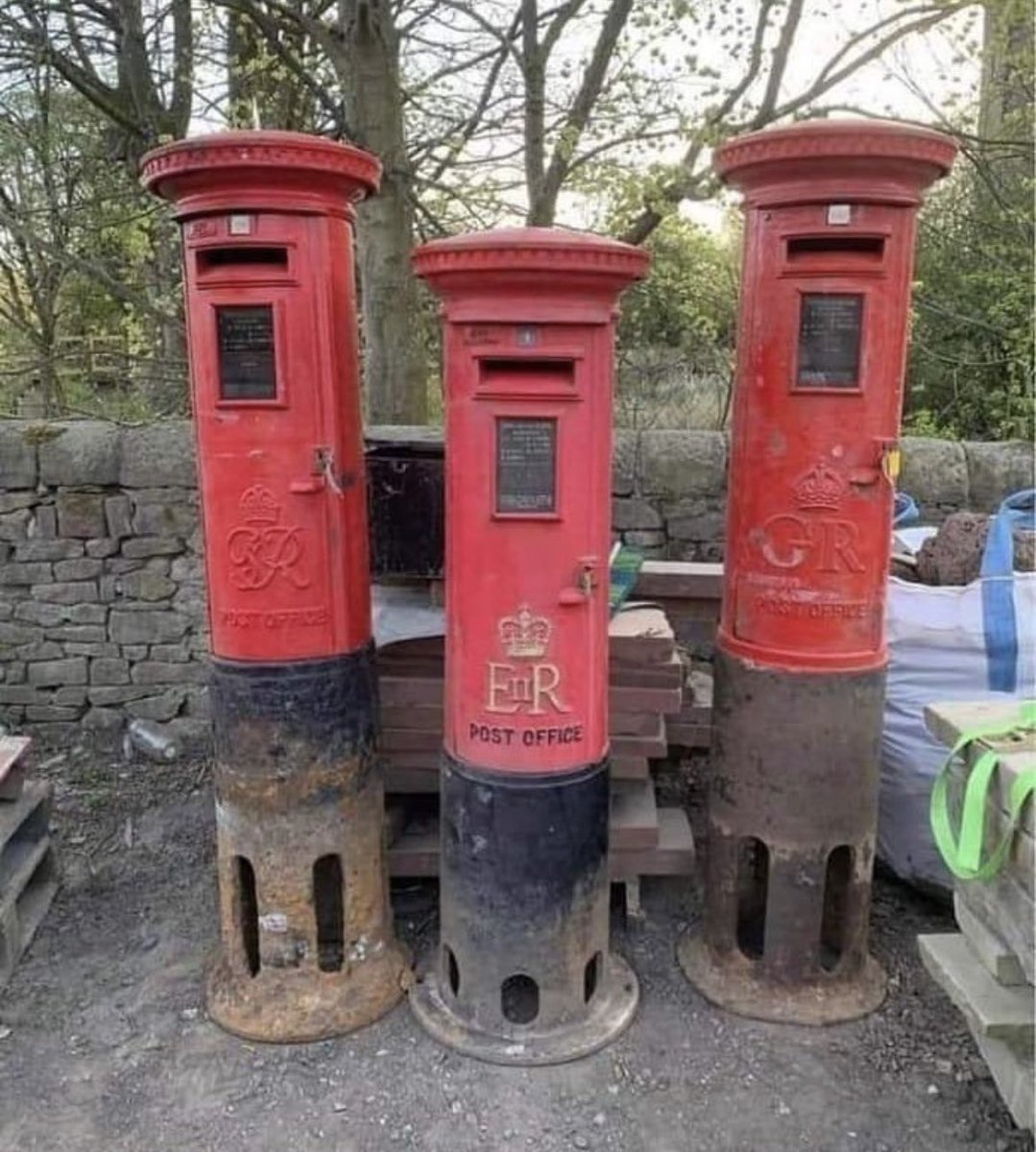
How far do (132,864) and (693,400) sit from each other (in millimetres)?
5396

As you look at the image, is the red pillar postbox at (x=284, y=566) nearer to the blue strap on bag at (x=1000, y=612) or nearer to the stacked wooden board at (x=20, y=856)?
the stacked wooden board at (x=20, y=856)

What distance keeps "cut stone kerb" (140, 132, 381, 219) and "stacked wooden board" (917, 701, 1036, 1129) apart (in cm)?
207

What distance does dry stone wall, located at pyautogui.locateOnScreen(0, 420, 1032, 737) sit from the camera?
4410mm

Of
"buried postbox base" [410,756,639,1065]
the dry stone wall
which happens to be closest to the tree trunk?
the dry stone wall

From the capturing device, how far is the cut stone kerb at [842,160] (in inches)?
94.1

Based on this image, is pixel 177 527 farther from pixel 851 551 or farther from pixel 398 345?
pixel 851 551

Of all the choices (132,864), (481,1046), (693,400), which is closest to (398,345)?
(693,400)

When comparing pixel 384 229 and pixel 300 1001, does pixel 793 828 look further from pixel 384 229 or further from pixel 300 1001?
pixel 384 229

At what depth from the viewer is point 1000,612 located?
318 cm

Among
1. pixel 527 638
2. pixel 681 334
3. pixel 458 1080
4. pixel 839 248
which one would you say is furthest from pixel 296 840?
pixel 681 334

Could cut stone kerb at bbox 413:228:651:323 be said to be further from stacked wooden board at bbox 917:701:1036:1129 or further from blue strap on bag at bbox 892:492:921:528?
blue strap on bag at bbox 892:492:921:528

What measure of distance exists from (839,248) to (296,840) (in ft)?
7.06

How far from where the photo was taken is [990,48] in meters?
5.63

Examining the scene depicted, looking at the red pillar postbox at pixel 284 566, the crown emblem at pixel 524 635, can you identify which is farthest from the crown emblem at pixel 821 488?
the red pillar postbox at pixel 284 566
